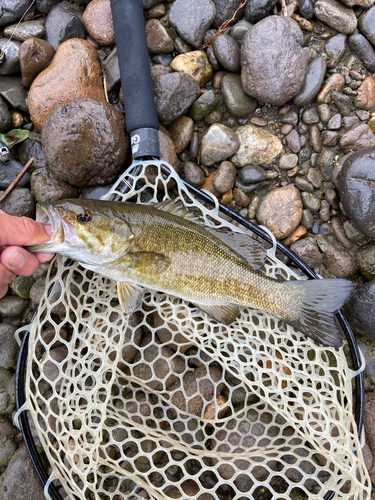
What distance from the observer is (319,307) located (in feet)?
11.4

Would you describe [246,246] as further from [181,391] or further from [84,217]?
[181,391]

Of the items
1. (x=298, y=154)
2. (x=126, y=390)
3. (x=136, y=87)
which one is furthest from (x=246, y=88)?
(x=126, y=390)

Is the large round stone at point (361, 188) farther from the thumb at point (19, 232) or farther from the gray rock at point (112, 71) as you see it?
the thumb at point (19, 232)

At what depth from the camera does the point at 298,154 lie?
15.3 ft

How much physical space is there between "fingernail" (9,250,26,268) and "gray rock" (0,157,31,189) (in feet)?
5.77

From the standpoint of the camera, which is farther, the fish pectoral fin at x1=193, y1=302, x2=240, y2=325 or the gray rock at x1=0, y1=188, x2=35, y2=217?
the gray rock at x1=0, y1=188, x2=35, y2=217

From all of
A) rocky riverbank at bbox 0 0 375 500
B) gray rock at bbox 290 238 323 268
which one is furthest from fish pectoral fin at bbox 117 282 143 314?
gray rock at bbox 290 238 323 268

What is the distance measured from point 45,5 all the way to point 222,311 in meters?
4.42

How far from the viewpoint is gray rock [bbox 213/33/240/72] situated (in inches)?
174

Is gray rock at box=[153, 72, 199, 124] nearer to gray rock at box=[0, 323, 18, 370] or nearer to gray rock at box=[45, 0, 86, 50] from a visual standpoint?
gray rock at box=[45, 0, 86, 50]

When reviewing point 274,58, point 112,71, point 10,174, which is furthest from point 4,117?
point 274,58

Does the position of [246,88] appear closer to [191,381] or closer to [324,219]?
[324,219]

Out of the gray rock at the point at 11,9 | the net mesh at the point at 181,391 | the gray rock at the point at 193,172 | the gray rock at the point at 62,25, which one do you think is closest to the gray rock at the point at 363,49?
the gray rock at the point at 193,172

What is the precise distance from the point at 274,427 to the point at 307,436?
74 centimetres
